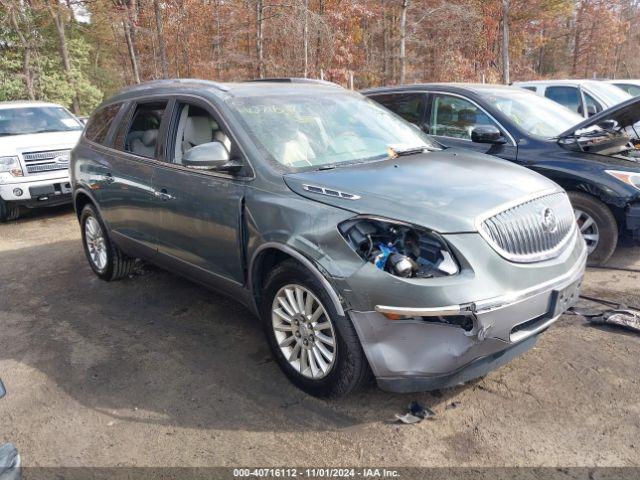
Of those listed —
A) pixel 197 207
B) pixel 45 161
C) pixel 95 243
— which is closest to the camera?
pixel 197 207

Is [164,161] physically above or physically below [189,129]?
below

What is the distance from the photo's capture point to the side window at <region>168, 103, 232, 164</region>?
4045 millimetres

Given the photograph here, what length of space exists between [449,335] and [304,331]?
3.01ft

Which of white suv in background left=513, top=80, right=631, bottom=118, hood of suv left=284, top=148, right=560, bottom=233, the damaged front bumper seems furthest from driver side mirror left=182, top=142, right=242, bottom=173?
white suv in background left=513, top=80, right=631, bottom=118

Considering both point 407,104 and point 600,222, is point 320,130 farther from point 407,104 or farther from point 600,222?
point 407,104

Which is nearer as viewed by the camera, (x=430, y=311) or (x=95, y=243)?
(x=430, y=311)

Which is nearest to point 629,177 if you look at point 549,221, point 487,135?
point 487,135

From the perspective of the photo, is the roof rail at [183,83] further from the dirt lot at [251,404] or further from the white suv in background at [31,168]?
the white suv in background at [31,168]

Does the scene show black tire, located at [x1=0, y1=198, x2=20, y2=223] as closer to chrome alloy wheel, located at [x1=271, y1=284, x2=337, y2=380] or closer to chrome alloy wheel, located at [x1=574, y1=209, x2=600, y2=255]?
chrome alloy wheel, located at [x1=271, y1=284, x2=337, y2=380]

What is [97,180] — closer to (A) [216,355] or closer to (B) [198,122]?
(B) [198,122]

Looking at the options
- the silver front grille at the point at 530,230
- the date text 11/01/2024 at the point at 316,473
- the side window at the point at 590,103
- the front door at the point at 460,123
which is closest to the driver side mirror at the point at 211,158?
the silver front grille at the point at 530,230

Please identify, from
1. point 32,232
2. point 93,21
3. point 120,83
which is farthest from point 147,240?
point 120,83

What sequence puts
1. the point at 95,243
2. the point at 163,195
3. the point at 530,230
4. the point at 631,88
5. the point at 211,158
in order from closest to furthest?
the point at 530,230
the point at 211,158
the point at 163,195
the point at 95,243
the point at 631,88

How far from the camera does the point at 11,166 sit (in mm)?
8258
